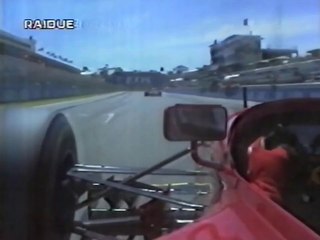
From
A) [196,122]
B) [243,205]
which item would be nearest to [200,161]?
[196,122]

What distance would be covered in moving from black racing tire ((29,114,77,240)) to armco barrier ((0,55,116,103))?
0.24 metres

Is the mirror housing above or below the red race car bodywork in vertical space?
above

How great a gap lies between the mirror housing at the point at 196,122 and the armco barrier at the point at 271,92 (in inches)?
6.2

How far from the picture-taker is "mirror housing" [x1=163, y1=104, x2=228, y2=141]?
2166 mm

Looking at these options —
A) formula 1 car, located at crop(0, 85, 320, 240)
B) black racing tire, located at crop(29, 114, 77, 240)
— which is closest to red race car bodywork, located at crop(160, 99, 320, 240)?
formula 1 car, located at crop(0, 85, 320, 240)

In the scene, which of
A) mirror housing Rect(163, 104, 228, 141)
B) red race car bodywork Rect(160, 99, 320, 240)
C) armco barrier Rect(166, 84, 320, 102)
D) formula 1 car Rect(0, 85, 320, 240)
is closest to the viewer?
red race car bodywork Rect(160, 99, 320, 240)

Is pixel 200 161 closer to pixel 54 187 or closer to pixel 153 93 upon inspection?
pixel 153 93

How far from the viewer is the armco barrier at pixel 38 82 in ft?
8.11

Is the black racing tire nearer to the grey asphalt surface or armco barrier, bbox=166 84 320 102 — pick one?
the grey asphalt surface

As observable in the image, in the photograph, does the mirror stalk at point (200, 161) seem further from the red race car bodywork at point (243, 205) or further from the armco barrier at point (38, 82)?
the armco barrier at point (38, 82)

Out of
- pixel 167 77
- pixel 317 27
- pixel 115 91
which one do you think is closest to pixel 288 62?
pixel 317 27

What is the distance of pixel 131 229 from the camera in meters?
3.07

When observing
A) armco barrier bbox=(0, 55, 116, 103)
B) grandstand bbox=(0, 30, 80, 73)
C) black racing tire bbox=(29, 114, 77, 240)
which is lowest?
black racing tire bbox=(29, 114, 77, 240)

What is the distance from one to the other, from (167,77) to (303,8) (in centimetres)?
46
